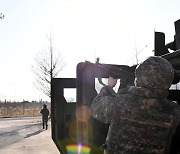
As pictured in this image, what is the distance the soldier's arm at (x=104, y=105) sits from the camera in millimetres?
2775

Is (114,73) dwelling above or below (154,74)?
above

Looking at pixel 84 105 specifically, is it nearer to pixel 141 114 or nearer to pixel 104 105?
pixel 104 105

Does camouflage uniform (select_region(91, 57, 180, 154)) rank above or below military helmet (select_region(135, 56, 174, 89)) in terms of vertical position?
below

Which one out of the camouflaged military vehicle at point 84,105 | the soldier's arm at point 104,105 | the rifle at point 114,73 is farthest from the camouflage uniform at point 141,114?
the rifle at point 114,73

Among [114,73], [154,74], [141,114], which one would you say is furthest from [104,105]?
[114,73]

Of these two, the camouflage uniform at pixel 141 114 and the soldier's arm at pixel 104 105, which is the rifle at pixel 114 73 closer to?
the soldier's arm at pixel 104 105

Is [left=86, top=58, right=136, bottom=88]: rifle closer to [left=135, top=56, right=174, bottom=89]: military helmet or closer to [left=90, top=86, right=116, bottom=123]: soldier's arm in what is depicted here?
[left=90, top=86, right=116, bottom=123]: soldier's arm

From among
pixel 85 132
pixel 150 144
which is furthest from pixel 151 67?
pixel 85 132

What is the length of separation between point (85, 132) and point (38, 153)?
649 cm

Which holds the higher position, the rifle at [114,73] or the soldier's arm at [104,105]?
the rifle at [114,73]

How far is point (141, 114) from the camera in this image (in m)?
2.78

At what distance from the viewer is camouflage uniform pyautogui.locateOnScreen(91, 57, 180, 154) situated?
2.74 meters

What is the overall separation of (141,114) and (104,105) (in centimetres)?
31

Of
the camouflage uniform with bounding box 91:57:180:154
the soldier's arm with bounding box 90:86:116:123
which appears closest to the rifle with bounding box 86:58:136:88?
the soldier's arm with bounding box 90:86:116:123
